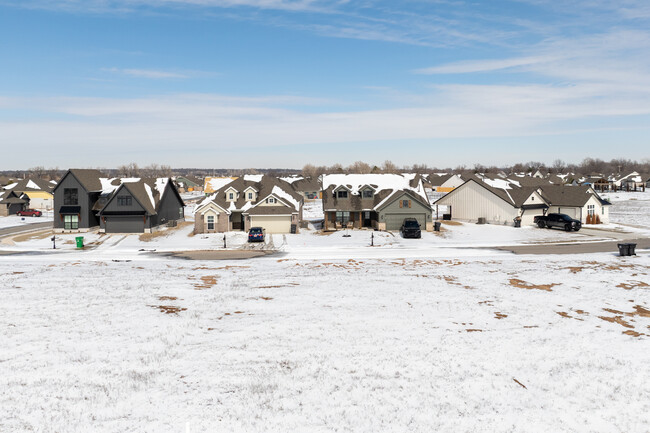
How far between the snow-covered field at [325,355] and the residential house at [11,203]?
60087 mm

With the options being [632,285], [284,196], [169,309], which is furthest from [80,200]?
[632,285]

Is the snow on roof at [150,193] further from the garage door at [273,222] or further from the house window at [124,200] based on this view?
the garage door at [273,222]

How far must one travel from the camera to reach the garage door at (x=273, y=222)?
51.0 meters

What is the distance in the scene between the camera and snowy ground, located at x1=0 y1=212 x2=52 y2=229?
62469mm

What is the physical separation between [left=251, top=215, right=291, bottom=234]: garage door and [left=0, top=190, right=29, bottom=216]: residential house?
5086cm

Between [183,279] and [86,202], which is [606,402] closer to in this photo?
[183,279]

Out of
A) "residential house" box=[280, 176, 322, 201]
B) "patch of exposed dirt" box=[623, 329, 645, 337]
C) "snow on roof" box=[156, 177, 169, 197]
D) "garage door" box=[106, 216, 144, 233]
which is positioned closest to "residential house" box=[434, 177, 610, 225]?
"snow on roof" box=[156, 177, 169, 197]

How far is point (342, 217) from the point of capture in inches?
2093

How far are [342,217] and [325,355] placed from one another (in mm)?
38922

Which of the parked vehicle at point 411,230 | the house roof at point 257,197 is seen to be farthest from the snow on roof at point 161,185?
the parked vehicle at point 411,230

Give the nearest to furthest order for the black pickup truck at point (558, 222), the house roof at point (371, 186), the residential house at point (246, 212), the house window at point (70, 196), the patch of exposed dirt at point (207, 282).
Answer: the patch of exposed dirt at point (207, 282) → the black pickup truck at point (558, 222) → the residential house at point (246, 212) → the house roof at point (371, 186) → the house window at point (70, 196)

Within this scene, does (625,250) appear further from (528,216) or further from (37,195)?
(37,195)

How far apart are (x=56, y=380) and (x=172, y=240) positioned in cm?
3518

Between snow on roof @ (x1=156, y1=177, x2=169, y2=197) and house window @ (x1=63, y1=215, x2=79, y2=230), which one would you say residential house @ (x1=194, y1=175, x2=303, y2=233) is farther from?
house window @ (x1=63, y1=215, x2=79, y2=230)
